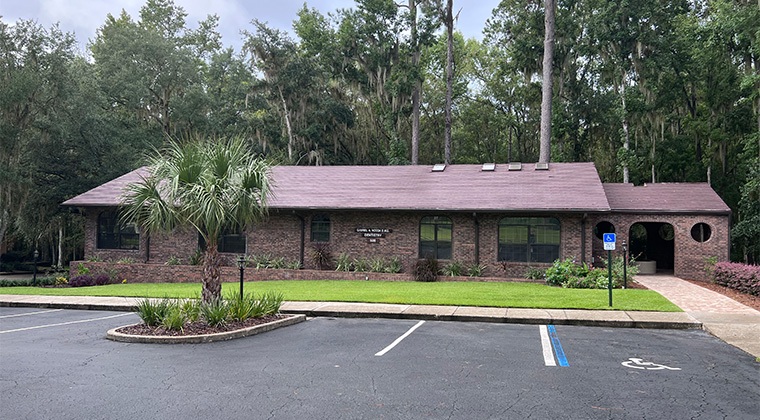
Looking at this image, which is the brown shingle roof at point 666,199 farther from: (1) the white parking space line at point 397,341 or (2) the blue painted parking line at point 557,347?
(1) the white parking space line at point 397,341

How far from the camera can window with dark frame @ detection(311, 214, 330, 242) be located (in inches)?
878

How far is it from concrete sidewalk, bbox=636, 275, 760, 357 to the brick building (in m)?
2.99

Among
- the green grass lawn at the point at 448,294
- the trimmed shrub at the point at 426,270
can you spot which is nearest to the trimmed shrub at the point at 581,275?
the green grass lawn at the point at 448,294

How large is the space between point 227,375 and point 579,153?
32269 millimetres

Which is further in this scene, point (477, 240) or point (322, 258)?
point (322, 258)

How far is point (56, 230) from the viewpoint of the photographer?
112 ft

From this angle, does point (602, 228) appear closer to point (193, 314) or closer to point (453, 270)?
point (453, 270)

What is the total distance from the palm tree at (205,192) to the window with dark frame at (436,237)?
440 inches

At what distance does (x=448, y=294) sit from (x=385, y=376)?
8.67m

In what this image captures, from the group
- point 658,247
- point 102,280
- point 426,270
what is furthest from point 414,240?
point 658,247

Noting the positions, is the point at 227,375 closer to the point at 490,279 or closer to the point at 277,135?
the point at 490,279

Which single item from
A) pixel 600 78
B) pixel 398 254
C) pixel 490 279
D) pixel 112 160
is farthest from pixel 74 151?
pixel 600 78

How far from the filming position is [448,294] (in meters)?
15.4

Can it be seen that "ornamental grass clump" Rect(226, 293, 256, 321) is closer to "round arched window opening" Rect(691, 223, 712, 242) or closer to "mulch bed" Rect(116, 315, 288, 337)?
"mulch bed" Rect(116, 315, 288, 337)
